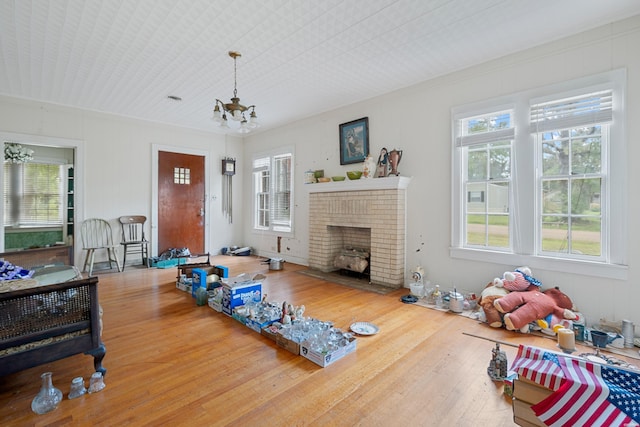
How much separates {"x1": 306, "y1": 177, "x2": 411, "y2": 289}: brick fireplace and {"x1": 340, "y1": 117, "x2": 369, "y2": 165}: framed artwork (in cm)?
47

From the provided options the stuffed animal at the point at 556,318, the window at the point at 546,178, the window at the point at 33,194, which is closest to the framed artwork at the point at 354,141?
the window at the point at 546,178

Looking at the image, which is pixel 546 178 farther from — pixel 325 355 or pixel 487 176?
pixel 325 355

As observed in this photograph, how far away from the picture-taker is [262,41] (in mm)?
2969

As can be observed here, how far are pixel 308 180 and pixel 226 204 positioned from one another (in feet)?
8.37

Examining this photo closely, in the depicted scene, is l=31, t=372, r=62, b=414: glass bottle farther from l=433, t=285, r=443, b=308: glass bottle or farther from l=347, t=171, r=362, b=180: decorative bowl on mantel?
l=347, t=171, r=362, b=180: decorative bowl on mantel

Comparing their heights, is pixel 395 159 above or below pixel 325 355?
above

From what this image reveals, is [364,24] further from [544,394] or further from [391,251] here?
[544,394]

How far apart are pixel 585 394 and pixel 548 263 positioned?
2.14 metres

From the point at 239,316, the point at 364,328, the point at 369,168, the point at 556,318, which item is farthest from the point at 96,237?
the point at 556,318

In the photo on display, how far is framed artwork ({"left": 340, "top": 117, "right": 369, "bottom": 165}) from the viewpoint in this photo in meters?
4.57

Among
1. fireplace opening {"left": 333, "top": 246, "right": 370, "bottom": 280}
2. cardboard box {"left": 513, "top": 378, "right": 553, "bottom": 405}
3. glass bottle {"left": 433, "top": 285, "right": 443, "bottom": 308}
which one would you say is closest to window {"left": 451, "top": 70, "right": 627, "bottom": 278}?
glass bottle {"left": 433, "top": 285, "right": 443, "bottom": 308}

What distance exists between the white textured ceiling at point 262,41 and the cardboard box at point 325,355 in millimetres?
2725

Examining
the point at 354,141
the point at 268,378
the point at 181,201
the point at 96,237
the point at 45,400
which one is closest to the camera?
the point at 45,400

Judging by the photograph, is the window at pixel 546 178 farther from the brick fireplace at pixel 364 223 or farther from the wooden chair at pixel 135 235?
the wooden chair at pixel 135 235
